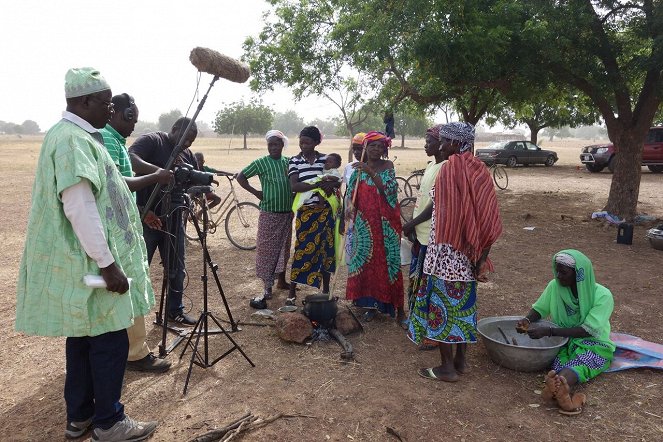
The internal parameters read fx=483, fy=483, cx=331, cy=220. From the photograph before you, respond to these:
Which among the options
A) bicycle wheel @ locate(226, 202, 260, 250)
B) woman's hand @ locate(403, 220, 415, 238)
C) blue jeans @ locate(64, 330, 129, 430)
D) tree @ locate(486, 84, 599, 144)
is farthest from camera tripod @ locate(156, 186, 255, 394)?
tree @ locate(486, 84, 599, 144)

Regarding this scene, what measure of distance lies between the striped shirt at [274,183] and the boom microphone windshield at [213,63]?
133cm

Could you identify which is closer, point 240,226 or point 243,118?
point 240,226

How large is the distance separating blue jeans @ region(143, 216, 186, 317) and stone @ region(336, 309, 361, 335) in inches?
55.5

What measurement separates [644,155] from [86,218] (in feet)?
71.9

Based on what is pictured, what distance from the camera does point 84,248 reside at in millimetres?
2225

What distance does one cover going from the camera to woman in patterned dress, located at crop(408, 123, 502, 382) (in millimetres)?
3117

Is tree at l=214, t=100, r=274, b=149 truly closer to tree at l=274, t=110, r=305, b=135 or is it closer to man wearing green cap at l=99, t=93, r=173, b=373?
man wearing green cap at l=99, t=93, r=173, b=373

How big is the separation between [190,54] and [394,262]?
2.38 meters

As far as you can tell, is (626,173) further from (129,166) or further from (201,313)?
(129,166)

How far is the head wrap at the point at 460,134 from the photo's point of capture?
3.20 metres

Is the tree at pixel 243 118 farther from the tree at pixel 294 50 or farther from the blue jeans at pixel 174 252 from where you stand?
the blue jeans at pixel 174 252

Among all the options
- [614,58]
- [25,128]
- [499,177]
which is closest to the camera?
[614,58]

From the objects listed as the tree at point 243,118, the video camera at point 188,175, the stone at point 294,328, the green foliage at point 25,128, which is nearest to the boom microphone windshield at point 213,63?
the video camera at point 188,175

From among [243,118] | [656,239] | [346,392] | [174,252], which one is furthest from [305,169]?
[243,118]
